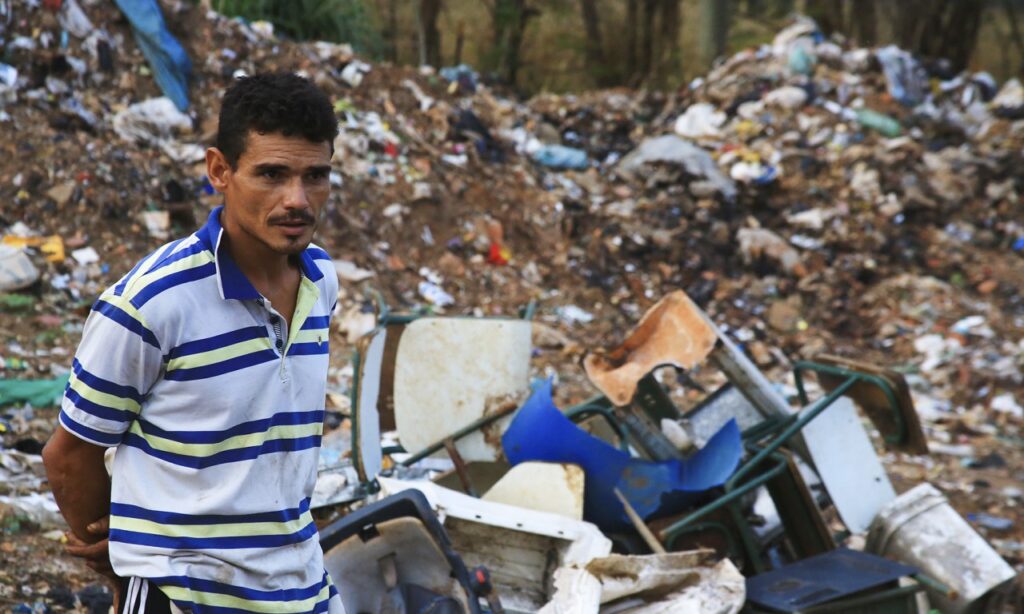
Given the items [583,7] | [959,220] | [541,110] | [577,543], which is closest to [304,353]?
[577,543]

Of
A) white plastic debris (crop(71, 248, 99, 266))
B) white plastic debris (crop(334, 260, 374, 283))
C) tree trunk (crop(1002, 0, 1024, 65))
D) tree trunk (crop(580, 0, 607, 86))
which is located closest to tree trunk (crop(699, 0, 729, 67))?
tree trunk (crop(580, 0, 607, 86))

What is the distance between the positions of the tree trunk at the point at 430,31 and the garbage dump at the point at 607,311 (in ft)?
11.1

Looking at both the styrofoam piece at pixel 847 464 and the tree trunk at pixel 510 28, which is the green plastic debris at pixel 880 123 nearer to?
the tree trunk at pixel 510 28

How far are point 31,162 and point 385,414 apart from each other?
3997 mm

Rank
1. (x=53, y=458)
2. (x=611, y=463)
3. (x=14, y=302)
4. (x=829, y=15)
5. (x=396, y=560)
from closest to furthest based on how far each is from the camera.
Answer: (x=53, y=458), (x=396, y=560), (x=611, y=463), (x=14, y=302), (x=829, y=15)

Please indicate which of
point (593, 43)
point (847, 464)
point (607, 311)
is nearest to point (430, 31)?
point (593, 43)

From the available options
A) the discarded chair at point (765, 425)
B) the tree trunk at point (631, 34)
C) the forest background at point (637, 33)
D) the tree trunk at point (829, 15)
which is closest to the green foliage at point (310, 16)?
the forest background at point (637, 33)

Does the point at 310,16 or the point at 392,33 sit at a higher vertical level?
the point at 310,16

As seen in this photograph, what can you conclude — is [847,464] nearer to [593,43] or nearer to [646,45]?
[646,45]

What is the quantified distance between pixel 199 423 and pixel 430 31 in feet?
41.5

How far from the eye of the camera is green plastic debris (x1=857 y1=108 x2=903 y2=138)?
9.20 meters

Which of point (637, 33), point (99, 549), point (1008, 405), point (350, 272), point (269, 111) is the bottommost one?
point (1008, 405)

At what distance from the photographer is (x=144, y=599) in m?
1.62

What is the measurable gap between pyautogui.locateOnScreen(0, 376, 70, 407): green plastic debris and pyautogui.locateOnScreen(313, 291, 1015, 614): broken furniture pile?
1.70m
